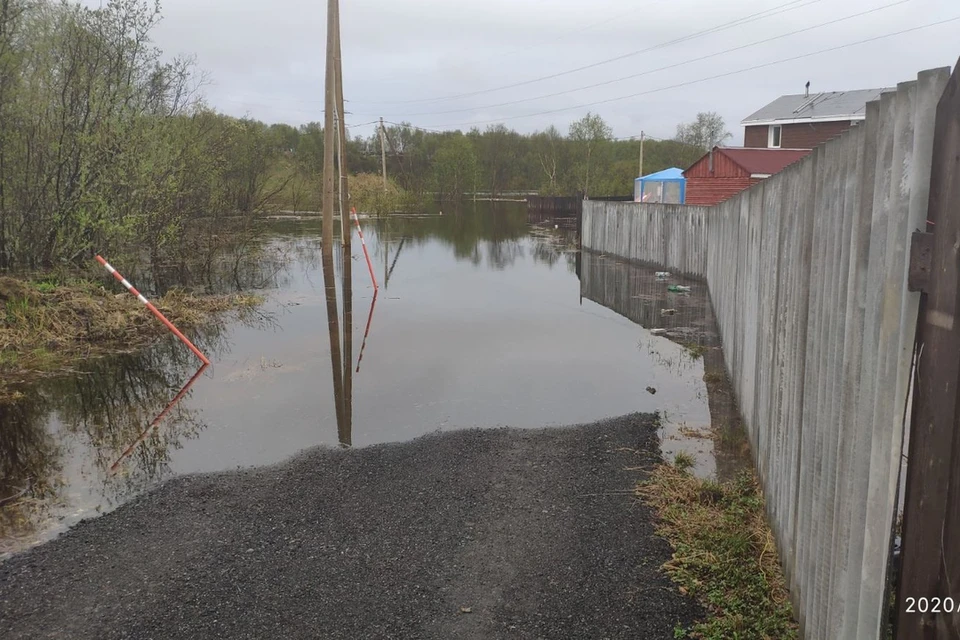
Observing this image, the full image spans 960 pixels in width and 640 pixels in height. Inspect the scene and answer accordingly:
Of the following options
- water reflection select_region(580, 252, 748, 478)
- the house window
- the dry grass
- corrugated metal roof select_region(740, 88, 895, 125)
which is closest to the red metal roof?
corrugated metal roof select_region(740, 88, 895, 125)

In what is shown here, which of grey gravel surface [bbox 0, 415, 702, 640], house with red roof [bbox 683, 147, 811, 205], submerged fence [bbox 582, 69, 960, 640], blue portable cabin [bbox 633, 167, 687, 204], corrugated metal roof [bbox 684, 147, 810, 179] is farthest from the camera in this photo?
blue portable cabin [bbox 633, 167, 687, 204]

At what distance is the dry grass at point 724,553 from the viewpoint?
3564 mm

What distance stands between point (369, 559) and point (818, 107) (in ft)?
145

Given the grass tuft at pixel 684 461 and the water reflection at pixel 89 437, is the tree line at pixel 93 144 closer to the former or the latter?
the water reflection at pixel 89 437

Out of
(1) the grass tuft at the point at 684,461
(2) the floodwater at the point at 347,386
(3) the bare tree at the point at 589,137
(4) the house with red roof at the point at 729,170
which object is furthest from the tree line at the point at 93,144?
(3) the bare tree at the point at 589,137

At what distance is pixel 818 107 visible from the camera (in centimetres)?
4100

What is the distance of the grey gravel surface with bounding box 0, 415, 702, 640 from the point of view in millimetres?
3840

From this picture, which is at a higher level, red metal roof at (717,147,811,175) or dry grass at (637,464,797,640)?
red metal roof at (717,147,811,175)

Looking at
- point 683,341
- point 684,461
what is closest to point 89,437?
point 684,461

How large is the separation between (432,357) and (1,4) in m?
9.54

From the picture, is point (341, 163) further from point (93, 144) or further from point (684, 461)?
point (684, 461)

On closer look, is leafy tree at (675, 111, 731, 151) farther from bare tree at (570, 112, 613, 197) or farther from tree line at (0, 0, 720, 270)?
tree line at (0, 0, 720, 270)

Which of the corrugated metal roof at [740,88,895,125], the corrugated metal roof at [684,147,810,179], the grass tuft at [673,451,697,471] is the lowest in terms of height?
the grass tuft at [673,451,697,471]

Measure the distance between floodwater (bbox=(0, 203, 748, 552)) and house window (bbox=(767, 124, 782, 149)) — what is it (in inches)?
1175
